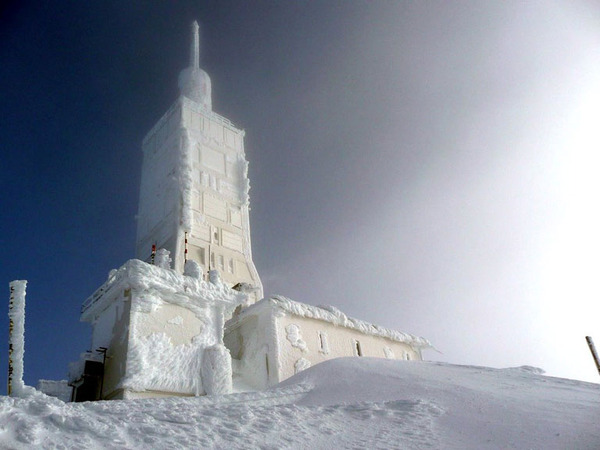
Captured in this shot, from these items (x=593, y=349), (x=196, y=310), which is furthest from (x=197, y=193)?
(x=593, y=349)

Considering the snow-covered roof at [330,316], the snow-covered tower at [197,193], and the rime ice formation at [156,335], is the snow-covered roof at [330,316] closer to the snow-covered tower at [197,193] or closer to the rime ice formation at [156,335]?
the rime ice formation at [156,335]

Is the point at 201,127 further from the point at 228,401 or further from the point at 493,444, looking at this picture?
the point at 493,444

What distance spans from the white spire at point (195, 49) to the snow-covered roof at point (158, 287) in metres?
31.9

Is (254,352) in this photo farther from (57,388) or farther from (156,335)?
(57,388)

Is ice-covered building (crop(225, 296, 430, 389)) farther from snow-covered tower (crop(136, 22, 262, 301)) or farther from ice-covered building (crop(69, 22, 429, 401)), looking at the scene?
snow-covered tower (crop(136, 22, 262, 301))

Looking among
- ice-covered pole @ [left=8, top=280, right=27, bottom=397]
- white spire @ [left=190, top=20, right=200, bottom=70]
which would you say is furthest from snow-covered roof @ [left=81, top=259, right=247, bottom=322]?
white spire @ [left=190, top=20, right=200, bottom=70]

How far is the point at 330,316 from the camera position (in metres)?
24.5

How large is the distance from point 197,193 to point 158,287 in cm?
1747

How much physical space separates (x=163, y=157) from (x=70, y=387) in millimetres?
23489

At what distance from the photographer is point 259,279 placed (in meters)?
34.5

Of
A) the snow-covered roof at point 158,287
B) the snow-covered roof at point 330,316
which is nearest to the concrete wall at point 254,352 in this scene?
the snow-covered roof at point 330,316

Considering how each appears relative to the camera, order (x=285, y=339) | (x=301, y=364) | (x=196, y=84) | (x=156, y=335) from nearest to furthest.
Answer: (x=156, y=335)
(x=301, y=364)
(x=285, y=339)
(x=196, y=84)

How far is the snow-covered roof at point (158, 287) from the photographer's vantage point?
1756cm

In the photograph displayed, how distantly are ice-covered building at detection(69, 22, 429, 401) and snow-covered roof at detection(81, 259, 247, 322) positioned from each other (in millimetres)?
44
